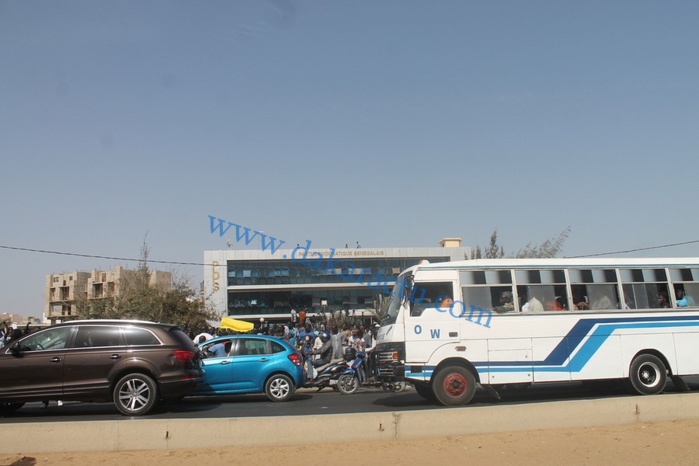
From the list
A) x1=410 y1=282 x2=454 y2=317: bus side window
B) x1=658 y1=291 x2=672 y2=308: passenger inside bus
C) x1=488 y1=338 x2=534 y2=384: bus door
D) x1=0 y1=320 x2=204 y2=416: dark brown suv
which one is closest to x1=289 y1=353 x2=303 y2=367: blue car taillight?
x1=0 y1=320 x2=204 y2=416: dark brown suv

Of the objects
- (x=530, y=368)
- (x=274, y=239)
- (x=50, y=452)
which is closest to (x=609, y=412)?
(x=530, y=368)

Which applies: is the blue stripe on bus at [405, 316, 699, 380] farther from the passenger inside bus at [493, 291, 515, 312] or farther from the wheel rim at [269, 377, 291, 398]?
the wheel rim at [269, 377, 291, 398]

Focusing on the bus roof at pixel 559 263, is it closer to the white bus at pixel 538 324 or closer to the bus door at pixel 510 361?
the white bus at pixel 538 324

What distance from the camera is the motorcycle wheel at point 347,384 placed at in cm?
1542

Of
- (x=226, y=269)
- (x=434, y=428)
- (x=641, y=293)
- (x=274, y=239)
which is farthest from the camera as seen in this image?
(x=226, y=269)

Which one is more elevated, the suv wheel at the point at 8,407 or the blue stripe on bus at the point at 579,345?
the blue stripe on bus at the point at 579,345

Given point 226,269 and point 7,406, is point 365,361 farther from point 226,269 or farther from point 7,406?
point 226,269

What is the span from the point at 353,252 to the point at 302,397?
157 ft

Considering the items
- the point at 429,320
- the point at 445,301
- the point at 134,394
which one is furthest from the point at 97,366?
the point at 445,301

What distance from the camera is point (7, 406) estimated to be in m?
12.4

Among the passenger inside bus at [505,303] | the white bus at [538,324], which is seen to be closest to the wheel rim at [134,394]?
the white bus at [538,324]

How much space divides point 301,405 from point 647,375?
7.39 m

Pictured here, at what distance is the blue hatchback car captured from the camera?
13641 millimetres

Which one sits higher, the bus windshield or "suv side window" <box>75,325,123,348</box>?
the bus windshield
